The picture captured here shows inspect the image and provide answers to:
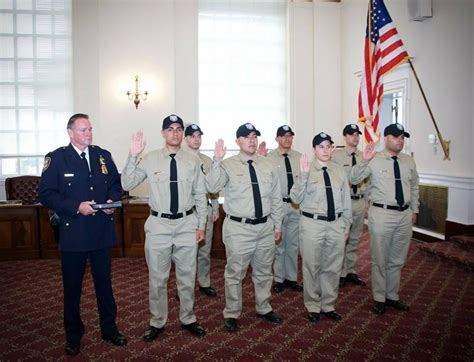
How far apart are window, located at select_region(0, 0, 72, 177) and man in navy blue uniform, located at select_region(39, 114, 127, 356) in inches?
239

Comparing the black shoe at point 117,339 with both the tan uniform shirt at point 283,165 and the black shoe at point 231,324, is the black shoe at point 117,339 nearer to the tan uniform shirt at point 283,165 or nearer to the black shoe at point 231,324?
the black shoe at point 231,324

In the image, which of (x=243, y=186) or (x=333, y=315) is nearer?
(x=243, y=186)

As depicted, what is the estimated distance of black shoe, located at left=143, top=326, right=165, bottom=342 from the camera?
3.57m

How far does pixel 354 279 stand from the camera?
5125 millimetres

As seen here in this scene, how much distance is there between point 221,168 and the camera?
12.3 feet

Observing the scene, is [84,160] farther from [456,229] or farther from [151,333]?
[456,229]

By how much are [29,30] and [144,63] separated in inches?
88.8

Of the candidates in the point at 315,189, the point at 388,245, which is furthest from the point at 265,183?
the point at 388,245

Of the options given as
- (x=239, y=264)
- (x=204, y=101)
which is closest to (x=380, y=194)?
(x=239, y=264)

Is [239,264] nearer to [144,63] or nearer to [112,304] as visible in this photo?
[112,304]

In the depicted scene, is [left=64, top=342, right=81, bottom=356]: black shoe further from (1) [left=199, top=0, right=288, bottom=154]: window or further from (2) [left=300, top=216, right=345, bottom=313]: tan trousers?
(1) [left=199, top=0, right=288, bottom=154]: window

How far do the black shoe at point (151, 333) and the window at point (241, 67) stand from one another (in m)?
6.16

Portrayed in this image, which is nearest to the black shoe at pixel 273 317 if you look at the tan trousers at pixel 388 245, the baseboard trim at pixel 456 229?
the tan trousers at pixel 388 245

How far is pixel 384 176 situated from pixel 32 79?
7.28 m
